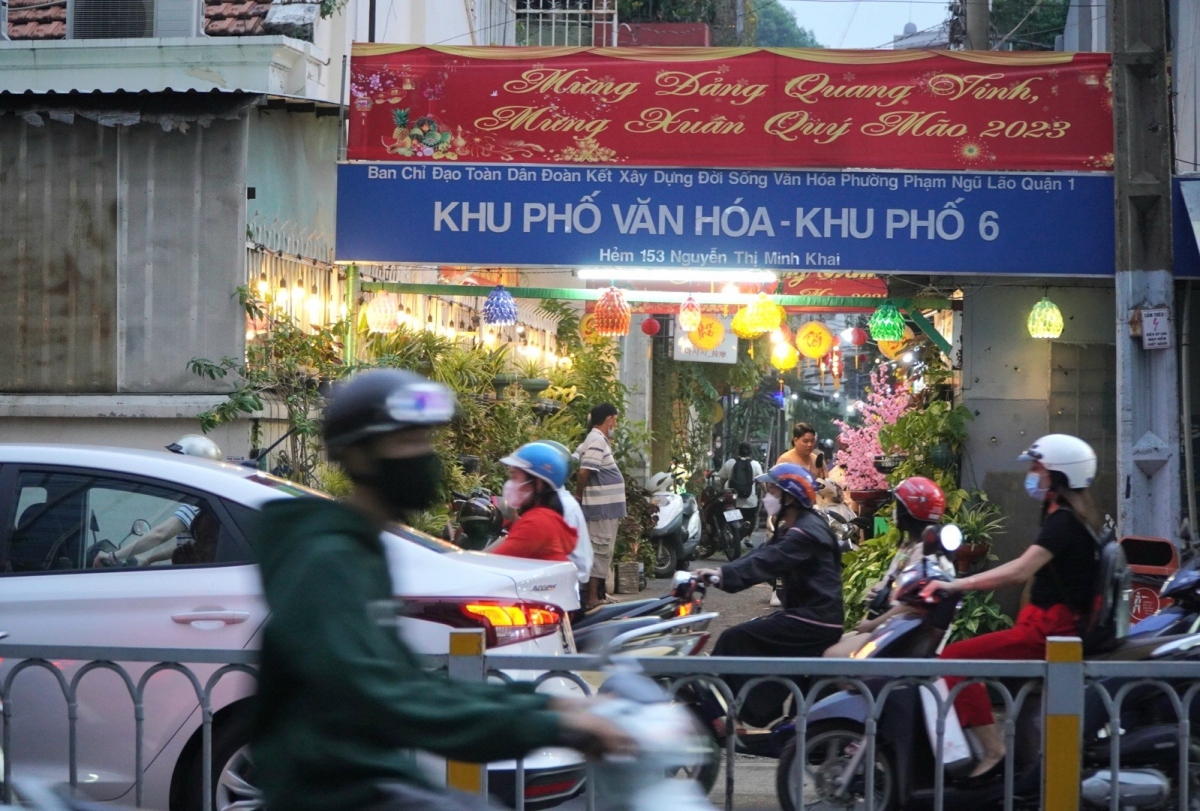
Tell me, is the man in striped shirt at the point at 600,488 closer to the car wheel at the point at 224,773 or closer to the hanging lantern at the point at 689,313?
the hanging lantern at the point at 689,313

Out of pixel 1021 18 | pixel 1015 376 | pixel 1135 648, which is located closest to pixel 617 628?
pixel 1135 648

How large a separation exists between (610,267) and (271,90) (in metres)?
2.84

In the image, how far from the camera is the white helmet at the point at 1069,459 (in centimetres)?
605

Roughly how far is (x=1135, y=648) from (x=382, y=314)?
26.2ft

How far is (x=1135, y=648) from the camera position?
5.86 m

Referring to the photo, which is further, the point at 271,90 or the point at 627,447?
the point at 627,447

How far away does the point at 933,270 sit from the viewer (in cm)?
1068

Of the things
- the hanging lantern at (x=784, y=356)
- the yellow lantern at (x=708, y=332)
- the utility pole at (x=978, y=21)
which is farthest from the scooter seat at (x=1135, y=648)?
the hanging lantern at (x=784, y=356)

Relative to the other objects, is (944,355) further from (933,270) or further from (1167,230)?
(1167,230)

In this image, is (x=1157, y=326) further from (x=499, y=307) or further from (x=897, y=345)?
(x=897, y=345)

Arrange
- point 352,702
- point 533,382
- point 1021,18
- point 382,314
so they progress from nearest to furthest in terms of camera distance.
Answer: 1. point 352,702
2. point 382,314
3. point 533,382
4. point 1021,18

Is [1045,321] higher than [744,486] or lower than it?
higher

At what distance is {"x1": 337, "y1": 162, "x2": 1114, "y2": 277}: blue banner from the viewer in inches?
420

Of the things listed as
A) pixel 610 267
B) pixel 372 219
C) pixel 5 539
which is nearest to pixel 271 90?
pixel 372 219
